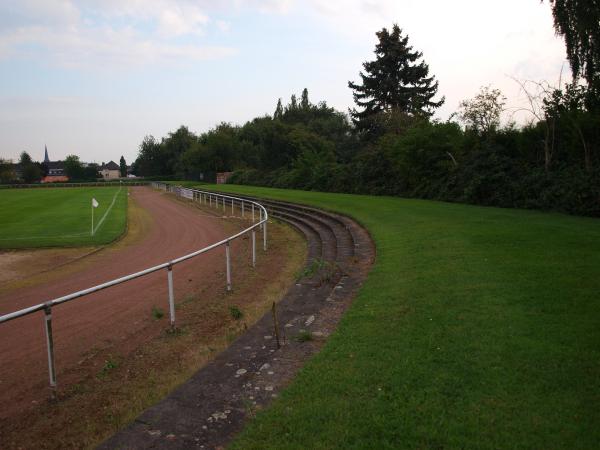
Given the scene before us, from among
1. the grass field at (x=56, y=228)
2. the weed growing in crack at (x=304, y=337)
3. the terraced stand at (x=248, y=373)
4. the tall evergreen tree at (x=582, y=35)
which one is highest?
the tall evergreen tree at (x=582, y=35)

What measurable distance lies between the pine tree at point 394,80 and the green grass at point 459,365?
1485 inches

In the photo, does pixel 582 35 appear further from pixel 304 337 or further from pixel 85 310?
pixel 85 310

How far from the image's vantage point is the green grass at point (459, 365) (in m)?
3.32

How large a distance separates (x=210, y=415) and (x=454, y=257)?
6333 millimetres

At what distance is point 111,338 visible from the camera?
22.7 feet

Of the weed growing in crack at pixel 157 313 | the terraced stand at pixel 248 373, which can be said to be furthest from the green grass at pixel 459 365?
the weed growing in crack at pixel 157 313

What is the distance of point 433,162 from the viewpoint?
24.0 metres

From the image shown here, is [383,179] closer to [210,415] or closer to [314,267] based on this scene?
[314,267]

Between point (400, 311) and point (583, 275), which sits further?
point (583, 275)

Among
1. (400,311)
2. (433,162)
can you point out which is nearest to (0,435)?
(400,311)

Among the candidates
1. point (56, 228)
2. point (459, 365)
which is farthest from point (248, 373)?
point (56, 228)

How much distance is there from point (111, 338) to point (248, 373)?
3077 mm

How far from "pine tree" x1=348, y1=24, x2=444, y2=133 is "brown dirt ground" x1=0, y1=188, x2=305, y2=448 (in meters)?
35.0

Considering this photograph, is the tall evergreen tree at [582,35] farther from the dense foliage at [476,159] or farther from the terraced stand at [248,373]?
the terraced stand at [248,373]
